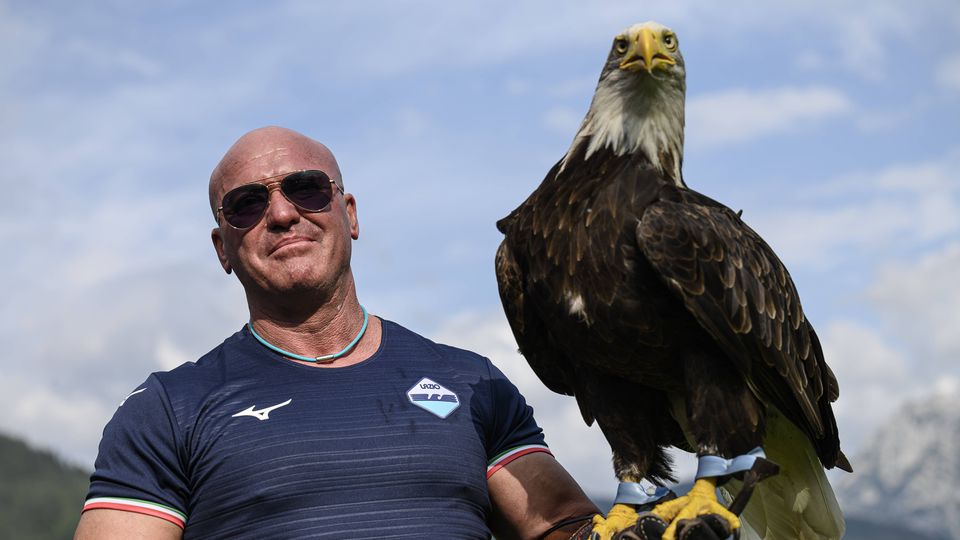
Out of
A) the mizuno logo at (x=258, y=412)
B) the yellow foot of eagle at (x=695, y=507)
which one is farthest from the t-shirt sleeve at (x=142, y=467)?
the yellow foot of eagle at (x=695, y=507)

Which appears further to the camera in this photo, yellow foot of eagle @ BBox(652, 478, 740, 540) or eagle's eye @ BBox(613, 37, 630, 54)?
eagle's eye @ BBox(613, 37, 630, 54)

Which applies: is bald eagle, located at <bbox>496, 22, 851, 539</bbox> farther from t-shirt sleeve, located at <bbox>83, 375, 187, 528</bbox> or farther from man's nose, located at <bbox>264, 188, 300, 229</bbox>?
t-shirt sleeve, located at <bbox>83, 375, 187, 528</bbox>

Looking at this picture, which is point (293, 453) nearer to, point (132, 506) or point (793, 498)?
point (132, 506)

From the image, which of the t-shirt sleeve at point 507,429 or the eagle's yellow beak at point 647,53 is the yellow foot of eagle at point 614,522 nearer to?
the t-shirt sleeve at point 507,429

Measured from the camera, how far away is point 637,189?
3773 mm

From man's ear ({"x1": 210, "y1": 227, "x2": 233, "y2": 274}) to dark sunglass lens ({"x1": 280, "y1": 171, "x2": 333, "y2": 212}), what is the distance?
410 mm

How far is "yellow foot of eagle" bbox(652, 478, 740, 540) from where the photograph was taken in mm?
3527

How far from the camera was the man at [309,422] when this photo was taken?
12.6 feet

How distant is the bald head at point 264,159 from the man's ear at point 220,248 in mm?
141

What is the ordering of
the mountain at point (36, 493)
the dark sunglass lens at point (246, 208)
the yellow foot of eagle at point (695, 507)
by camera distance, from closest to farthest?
the yellow foot of eagle at point (695, 507) → the dark sunglass lens at point (246, 208) → the mountain at point (36, 493)

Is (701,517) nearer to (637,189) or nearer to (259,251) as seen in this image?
(637,189)

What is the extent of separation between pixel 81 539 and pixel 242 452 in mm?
607

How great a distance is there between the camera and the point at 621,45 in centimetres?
392

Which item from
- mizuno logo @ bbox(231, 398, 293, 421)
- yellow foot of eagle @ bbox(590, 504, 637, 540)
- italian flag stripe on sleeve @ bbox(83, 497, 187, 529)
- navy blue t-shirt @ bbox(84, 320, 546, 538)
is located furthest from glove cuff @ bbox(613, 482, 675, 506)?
italian flag stripe on sleeve @ bbox(83, 497, 187, 529)
